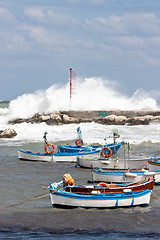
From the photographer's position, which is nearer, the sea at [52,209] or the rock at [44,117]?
the sea at [52,209]

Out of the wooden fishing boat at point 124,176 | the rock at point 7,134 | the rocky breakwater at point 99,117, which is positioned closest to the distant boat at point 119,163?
the wooden fishing boat at point 124,176

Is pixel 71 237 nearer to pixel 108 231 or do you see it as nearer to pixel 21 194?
pixel 108 231

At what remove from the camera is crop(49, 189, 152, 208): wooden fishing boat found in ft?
54.5

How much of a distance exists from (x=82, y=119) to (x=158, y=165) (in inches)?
1206

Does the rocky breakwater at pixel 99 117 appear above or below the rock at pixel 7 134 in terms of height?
above

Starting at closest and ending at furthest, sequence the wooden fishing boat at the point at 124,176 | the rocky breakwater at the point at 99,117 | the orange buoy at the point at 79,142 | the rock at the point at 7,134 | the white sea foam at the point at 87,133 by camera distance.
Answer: the wooden fishing boat at the point at 124,176
the orange buoy at the point at 79,142
the white sea foam at the point at 87,133
the rock at the point at 7,134
the rocky breakwater at the point at 99,117

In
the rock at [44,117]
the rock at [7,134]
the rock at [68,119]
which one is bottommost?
the rock at [7,134]

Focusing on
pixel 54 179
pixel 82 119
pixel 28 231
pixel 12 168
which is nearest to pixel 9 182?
pixel 54 179

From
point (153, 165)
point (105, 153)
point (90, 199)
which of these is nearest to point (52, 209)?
point (90, 199)

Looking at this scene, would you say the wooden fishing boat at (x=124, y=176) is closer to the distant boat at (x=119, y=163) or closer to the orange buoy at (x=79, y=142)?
the distant boat at (x=119, y=163)

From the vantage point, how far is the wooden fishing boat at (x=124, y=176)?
20381 millimetres

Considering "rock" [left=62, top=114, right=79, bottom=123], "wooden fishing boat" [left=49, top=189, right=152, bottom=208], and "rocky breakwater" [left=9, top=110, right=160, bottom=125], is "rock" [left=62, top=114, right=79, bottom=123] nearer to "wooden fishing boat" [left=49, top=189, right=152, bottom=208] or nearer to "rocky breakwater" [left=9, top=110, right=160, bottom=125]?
"rocky breakwater" [left=9, top=110, right=160, bottom=125]

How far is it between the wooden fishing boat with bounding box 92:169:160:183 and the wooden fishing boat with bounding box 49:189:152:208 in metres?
3.40

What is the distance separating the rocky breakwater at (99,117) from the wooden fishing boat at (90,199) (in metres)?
33.8
